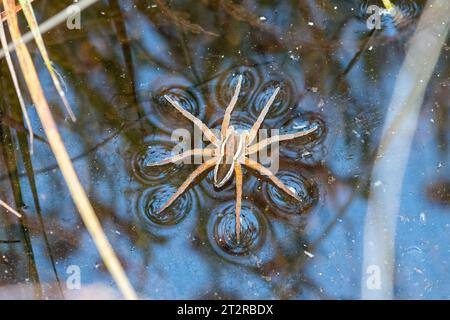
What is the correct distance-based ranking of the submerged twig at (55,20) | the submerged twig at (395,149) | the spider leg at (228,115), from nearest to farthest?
the submerged twig at (395,149) → the spider leg at (228,115) → the submerged twig at (55,20)

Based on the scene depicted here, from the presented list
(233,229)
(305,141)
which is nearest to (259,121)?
(305,141)

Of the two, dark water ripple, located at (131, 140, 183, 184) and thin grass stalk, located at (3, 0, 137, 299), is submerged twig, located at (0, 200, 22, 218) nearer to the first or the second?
thin grass stalk, located at (3, 0, 137, 299)

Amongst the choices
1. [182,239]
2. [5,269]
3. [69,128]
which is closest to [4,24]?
[69,128]

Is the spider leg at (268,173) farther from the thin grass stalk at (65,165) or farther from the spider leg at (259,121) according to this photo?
the thin grass stalk at (65,165)

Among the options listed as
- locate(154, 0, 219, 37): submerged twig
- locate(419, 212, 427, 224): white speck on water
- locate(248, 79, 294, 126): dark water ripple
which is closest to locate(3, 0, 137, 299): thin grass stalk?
locate(154, 0, 219, 37): submerged twig

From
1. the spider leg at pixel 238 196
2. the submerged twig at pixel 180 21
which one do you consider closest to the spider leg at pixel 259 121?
the spider leg at pixel 238 196
